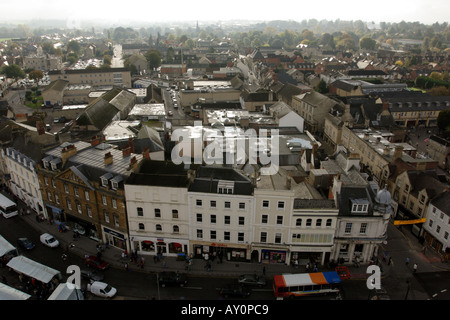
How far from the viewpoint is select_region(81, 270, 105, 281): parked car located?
1430 inches

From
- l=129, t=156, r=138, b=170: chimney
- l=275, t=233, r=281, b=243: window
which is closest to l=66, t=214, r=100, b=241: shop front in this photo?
l=129, t=156, r=138, b=170: chimney

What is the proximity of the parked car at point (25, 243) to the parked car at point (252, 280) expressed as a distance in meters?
26.2

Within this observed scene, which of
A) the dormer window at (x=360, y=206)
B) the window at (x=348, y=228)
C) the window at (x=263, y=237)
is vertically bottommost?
the window at (x=263, y=237)

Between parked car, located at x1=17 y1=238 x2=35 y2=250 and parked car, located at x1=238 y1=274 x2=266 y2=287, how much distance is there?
2617 centimetres

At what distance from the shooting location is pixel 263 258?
40.2 m

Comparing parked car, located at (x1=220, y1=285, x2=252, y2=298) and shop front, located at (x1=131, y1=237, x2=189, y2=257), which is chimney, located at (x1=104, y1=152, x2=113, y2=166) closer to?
shop front, located at (x1=131, y1=237, x2=189, y2=257)

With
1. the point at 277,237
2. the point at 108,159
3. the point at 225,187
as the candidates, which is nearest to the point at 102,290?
the point at 108,159

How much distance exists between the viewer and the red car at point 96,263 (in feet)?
125

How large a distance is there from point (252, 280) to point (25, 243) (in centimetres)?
2835

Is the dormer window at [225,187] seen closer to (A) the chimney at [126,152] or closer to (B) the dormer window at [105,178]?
(B) the dormer window at [105,178]

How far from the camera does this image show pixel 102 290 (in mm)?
34188

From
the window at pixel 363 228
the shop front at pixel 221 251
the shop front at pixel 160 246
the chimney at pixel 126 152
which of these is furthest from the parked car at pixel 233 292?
the chimney at pixel 126 152
